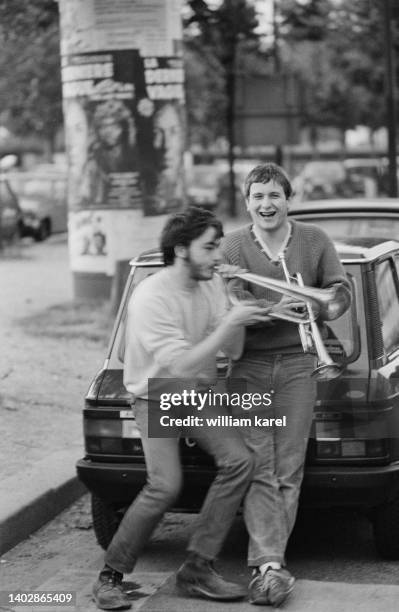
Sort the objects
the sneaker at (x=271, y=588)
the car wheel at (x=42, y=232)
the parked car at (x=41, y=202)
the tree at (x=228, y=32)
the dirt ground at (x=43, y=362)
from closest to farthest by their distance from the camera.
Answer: the sneaker at (x=271, y=588) → the dirt ground at (x=43, y=362) → the tree at (x=228, y=32) → the parked car at (x=41, y=202) → the car wheel at (x=42, y=232)

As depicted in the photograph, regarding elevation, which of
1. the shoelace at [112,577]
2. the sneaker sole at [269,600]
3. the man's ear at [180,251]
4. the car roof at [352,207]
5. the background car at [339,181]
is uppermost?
the man's ear at [180,251]

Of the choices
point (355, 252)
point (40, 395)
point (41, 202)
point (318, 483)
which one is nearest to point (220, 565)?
point (318, 483)

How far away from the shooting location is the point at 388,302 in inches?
246

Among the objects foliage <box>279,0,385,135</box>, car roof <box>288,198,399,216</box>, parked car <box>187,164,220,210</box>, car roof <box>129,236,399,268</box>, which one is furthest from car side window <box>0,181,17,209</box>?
car roof <box>129,236,399,268</box>

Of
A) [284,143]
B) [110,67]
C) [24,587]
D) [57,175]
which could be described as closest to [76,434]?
[24,587]

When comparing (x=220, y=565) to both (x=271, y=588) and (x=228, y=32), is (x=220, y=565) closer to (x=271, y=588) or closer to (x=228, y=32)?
(x=271, y=588)

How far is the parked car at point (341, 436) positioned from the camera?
5598 millimetres

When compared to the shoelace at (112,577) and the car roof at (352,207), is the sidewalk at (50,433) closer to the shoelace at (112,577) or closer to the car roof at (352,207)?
the shoelace at (112,577)

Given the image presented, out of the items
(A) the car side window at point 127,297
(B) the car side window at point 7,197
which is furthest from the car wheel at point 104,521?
(B) the car side window at point 7,197

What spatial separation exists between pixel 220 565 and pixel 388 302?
1492 millimetres

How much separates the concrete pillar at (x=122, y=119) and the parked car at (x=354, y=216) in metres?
4.68

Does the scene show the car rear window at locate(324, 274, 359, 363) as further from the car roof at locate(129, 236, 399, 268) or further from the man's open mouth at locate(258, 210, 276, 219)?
the man's open mouth at locate(258, 210, 276, 219)

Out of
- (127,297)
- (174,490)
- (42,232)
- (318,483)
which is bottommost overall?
(42,232)

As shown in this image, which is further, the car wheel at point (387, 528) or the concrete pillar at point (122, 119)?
the concrete pillar at point (122, 119)
